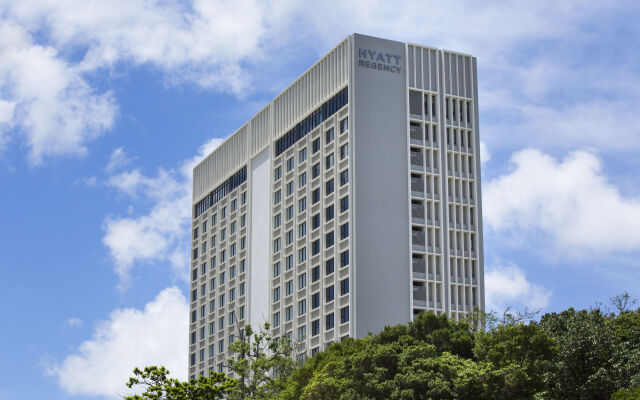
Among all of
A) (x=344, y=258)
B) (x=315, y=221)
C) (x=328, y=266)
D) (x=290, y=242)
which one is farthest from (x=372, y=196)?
(x=290, y=242)

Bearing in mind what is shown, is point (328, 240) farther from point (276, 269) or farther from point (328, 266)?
point (276, 269)

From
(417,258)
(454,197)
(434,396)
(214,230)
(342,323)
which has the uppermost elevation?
(214,230)

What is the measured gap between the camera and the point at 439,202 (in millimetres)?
78750

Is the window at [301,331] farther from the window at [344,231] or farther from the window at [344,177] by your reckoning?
the window at [344,177]

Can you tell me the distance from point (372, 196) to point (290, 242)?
12.9 m

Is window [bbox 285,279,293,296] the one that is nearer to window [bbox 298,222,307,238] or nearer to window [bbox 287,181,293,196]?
window [bbox 298,222,307,238]

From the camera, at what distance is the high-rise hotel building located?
7481 centimetres

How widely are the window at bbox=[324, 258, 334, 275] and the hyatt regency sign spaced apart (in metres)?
16.1

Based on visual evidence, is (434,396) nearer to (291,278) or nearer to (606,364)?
(606,364)

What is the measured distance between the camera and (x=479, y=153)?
8150 cm

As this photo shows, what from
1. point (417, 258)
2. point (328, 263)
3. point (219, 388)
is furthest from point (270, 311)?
point (219, 388)

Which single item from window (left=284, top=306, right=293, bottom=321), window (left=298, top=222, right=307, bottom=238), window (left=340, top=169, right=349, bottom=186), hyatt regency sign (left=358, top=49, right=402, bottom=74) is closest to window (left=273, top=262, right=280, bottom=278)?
→ window (left=284, top=306, right=293, bottom=321)

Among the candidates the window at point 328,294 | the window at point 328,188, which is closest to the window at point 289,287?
the window at point 328,294

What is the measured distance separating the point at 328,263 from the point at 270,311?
12.1 metres
